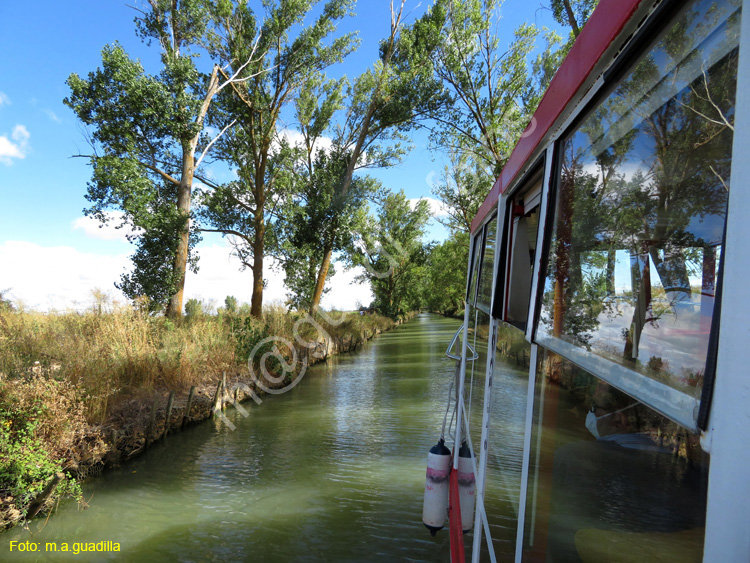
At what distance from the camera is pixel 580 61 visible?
127 centimetres

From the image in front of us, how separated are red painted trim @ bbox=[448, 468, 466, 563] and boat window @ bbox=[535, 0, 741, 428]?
2.23m

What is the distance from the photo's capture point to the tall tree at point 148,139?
410 inches

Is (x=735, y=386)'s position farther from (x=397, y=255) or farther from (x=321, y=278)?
(x=397, y=255)

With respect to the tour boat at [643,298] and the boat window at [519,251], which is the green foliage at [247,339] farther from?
the tour boat at [643,298]

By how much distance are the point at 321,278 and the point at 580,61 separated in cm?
1629

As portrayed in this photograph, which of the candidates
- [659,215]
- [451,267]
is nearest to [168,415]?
[659,215]

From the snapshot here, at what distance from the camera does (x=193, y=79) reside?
11602 mm

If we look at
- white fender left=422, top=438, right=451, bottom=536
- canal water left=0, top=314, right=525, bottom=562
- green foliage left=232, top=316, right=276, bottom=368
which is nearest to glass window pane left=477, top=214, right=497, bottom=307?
canal water left=0, top=314, right=525, bottom=562

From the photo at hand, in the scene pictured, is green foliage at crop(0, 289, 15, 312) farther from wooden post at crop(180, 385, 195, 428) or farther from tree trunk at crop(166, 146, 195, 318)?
wooden post at crop(180, 385, 195, 428)

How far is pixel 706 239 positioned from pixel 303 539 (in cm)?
462

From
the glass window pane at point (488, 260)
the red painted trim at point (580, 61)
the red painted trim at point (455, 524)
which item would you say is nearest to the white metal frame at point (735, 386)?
the red painted trim at point (580, 61)

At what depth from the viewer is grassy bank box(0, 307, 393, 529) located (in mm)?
4379

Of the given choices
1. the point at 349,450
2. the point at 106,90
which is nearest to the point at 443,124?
the point at 106,90

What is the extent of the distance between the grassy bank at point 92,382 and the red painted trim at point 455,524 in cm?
390
